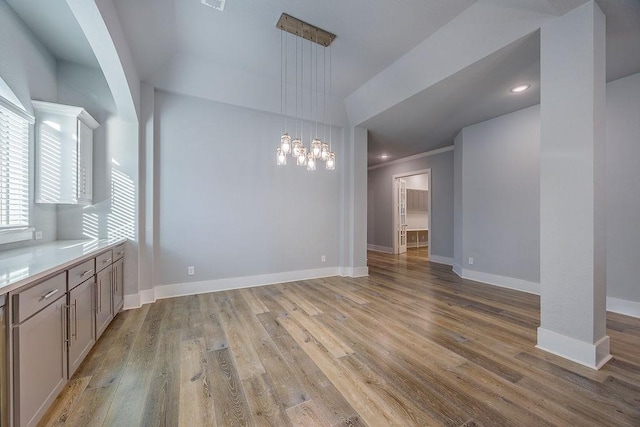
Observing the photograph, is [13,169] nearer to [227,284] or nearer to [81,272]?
[81,272]

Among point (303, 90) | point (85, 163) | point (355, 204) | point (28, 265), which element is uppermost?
point (303, 90)

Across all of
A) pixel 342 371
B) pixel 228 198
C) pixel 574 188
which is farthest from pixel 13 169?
pixel 574 188

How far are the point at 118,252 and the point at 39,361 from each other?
67.7 inches

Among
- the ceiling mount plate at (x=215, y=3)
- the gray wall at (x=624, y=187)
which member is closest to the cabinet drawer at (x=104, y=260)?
the ceiling mount plate at (x=215, y=3)

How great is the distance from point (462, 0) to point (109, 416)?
4.31 metres

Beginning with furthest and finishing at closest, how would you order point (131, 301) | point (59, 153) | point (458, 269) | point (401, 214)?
point (401, 214)
point (458, 269)
point (131, 301)
point (59, 153)

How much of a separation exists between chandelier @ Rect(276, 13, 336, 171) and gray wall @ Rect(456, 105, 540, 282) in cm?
282

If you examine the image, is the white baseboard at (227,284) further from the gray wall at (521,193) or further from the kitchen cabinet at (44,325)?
the gray wall at (521,193)

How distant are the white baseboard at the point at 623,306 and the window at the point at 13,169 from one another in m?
6.39

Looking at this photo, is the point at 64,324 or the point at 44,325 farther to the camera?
the point at 64,324

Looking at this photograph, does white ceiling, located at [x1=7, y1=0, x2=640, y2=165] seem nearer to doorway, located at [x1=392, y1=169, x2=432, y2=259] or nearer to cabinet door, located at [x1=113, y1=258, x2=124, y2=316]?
cabinet door, located at [x1=113, y1=258, x2=124, y2=316]

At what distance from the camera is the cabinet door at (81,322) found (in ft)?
5.80

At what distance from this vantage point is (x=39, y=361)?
1.39 m

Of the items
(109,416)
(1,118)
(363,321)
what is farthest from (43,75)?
(363,321)
